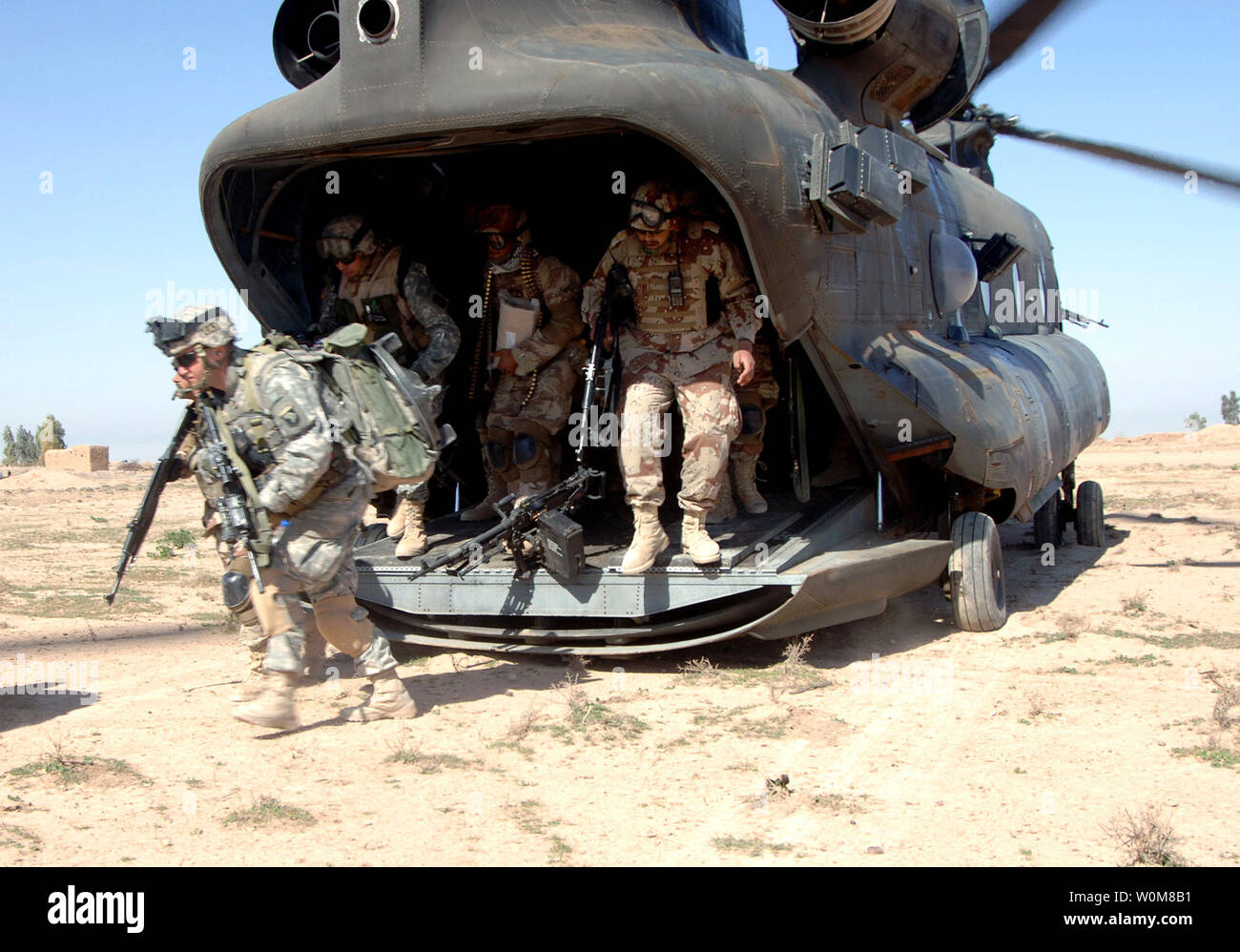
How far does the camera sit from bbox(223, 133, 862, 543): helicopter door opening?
20.7ft

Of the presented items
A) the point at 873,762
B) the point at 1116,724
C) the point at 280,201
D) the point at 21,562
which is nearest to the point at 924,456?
the point at 1116,724

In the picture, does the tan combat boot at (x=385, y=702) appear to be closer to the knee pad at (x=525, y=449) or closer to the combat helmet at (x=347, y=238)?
the knee pad at (x=525, y=449)

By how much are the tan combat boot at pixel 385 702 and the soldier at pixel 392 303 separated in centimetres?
146

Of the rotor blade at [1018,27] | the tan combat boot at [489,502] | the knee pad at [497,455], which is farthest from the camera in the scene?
the rotor blade at [1018,27]

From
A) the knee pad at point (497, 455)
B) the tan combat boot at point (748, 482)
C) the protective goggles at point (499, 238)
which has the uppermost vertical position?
the protective goggles at point (499, 238)

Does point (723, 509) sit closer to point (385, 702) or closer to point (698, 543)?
point (698, 543)

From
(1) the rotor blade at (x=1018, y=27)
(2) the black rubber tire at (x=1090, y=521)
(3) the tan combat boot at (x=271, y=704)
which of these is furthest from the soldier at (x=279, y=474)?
(2) the black rubber tire at (x=1090, y=521)

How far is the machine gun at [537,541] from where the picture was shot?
5527mm

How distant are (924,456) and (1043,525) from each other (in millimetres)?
3515

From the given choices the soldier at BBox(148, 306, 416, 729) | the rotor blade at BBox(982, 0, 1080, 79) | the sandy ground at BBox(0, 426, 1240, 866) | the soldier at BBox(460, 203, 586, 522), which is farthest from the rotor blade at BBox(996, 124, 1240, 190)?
the soldier at BBox(148, 306, 416, 729)

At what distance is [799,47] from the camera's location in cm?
659

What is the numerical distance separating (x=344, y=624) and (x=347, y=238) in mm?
2419

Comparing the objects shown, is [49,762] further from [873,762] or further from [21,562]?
[21,562]

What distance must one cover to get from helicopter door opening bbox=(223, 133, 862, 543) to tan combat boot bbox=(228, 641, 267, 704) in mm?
2135
